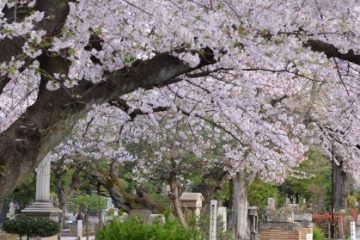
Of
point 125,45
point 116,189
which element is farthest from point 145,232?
point 116,189

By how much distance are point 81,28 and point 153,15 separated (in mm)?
755

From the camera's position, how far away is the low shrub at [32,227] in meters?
16.4

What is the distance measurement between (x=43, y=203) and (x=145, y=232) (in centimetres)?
1015

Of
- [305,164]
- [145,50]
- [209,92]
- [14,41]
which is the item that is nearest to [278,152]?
[209,92]

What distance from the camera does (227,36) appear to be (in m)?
6.35

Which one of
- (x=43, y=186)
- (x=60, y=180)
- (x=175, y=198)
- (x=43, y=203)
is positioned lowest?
(x=43, y=203)

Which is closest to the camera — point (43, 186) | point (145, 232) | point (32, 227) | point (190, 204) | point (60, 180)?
point (145, 232)

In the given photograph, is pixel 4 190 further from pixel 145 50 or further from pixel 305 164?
pixel 305 164

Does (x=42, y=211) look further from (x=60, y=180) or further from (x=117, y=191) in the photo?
(x=60, y=180)

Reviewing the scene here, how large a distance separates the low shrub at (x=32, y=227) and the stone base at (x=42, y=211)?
6.24 feet

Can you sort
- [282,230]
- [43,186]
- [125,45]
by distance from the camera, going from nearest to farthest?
[125,45] → [282,230] → [43,186]

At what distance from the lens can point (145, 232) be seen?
380 inches

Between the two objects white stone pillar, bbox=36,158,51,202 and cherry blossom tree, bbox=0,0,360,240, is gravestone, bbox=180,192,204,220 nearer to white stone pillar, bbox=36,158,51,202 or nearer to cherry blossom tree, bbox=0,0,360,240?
white stone pillar, bbox=36,158,51,202

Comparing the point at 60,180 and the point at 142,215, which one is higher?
the point at 60,180
